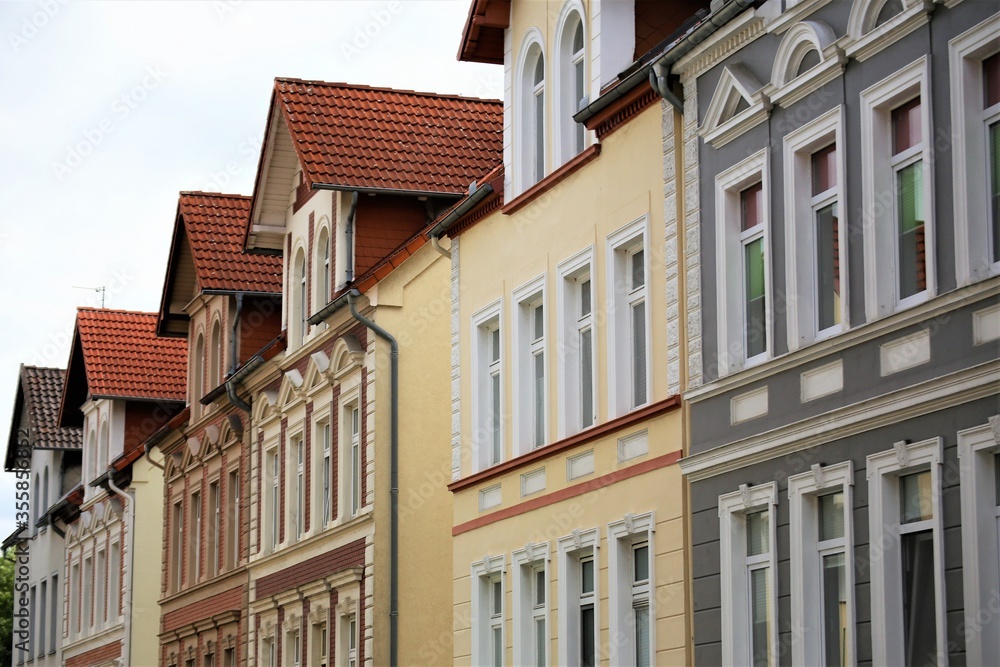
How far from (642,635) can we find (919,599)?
16.2 ft

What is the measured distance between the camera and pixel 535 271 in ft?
70.3

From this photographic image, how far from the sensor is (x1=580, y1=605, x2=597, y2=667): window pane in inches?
772

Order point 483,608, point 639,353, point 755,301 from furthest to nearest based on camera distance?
point 483,608 < point 639,353 < point 755,301

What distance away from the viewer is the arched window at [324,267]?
99.5 feet

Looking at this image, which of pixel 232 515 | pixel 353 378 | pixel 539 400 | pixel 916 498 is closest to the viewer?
pixel 916 498

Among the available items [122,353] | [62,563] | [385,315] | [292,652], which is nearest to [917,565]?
[385,315]

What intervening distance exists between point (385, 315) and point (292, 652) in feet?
22.4

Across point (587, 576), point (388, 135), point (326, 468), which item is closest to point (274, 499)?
point (326, 468)

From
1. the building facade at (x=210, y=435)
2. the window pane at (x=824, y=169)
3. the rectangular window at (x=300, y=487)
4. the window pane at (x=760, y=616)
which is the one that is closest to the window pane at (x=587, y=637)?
the window pane at (x=760, y=616)

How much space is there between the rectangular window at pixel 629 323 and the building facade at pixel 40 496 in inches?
1325

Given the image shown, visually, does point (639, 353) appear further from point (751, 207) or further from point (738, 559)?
point (738, 559)

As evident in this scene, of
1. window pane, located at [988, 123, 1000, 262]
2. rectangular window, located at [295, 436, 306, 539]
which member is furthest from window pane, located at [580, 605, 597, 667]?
rectangular window, located at [295, 436, 306, 539]

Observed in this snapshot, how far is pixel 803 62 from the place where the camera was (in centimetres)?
1591

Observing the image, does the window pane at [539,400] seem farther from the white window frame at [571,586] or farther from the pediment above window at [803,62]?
the pediment above window at [803,62]
